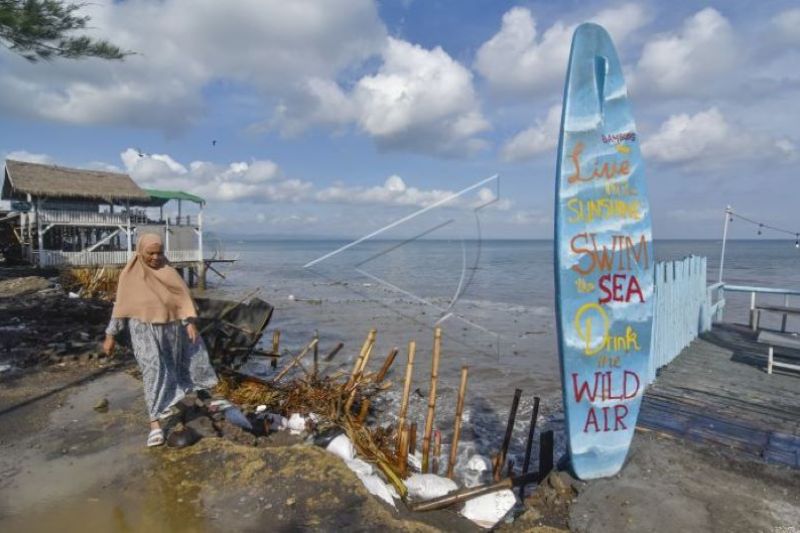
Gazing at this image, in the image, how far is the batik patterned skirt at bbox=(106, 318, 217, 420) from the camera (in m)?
4.50

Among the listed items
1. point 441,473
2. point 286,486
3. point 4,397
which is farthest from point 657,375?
point 4,397

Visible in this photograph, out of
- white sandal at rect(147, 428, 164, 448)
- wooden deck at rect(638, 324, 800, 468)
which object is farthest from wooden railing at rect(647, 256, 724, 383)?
white sandal at rect(147, 428, 164, 448)

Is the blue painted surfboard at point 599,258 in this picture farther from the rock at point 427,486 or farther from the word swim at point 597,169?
the rock at point 427,486

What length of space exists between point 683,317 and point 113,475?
7.68 meters

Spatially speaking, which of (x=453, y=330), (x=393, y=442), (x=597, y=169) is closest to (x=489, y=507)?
(x=393, y=442)

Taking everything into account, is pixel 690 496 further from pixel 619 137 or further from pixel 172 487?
pixel 172 487

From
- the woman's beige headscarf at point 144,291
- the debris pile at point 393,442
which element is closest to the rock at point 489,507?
the debris pile at point 393,442

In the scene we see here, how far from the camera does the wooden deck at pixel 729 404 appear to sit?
4.45 meters

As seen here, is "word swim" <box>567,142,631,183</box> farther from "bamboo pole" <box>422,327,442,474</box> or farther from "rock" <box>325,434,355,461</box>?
"rock" <box>325,434,355,461</box>

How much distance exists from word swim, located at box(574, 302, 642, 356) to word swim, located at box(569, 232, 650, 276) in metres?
0.31

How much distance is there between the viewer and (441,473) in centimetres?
516

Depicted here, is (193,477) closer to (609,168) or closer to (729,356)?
(609,168)

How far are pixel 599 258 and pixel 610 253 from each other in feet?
0.35

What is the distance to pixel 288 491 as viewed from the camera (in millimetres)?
3773
